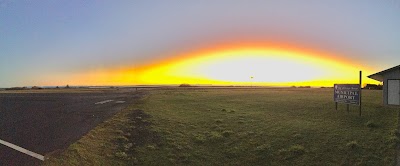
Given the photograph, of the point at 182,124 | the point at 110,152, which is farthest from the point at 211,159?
the point at 182,124

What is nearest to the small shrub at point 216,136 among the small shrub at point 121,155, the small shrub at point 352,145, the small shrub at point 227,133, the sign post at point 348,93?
the small shrub at point 227,133

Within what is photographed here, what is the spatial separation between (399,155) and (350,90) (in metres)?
9.99

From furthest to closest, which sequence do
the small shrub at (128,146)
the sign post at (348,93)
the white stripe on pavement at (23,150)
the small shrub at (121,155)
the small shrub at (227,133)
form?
the sign post at (348,93), the small shrub at (227,133), the small shrub at (128,146), the small shrub at (121,155), the white stripe on pavement at (23,150)

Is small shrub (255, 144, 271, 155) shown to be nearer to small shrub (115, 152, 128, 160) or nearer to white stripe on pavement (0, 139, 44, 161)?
small shrub (115, 152, 128, 160)

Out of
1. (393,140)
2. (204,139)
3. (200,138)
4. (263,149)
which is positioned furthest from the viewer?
(200,138)

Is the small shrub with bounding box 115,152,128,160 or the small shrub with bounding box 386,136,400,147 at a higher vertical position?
the small shrub with bounding box 386,136,400,147

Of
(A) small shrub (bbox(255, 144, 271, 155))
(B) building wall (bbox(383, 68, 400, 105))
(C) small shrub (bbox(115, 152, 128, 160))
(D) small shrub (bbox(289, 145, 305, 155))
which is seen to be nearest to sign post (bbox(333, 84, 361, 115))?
(B) building wall (bbox(383, 68, 400, 105))

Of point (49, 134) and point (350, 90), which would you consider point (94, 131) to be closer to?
point (49, 134)

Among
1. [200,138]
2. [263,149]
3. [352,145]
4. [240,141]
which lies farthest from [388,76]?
[200,138]

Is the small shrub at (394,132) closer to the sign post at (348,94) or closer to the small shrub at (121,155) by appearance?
the sign post at (348,94)

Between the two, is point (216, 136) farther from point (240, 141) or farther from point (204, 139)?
point (240, 141)

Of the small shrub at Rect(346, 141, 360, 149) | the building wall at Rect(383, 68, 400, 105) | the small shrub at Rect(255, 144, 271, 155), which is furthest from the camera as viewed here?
the building wall at Rect(383, 68, 400, 105)

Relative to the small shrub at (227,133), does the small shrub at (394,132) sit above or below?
above

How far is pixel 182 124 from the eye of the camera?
17.3 m
